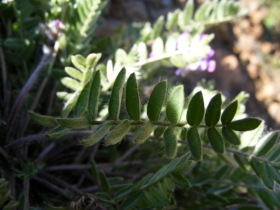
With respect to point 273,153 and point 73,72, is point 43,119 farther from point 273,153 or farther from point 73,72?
point 273,153

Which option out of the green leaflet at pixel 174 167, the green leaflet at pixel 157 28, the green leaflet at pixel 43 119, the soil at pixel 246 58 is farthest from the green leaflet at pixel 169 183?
the soil at pixel 246 58

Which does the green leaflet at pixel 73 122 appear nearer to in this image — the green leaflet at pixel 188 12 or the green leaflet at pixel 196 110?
the green leaflet at pixel 196 110

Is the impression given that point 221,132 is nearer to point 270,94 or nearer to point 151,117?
point 151,117

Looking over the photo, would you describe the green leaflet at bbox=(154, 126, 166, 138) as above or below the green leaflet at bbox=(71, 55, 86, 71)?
below

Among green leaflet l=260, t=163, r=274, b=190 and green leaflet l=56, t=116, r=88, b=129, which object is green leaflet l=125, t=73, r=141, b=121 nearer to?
green leaflet l=56, t=116, r=88, b=129

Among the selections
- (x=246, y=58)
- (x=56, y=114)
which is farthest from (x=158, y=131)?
(x=246, y=58)

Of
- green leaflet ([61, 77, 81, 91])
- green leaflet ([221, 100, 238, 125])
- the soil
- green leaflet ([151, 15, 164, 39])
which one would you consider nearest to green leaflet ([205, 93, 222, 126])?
green leaflet ([221, 100, 238, 125])

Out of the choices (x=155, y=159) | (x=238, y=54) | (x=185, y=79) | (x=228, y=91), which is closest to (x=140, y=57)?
(x=155, y=159)
